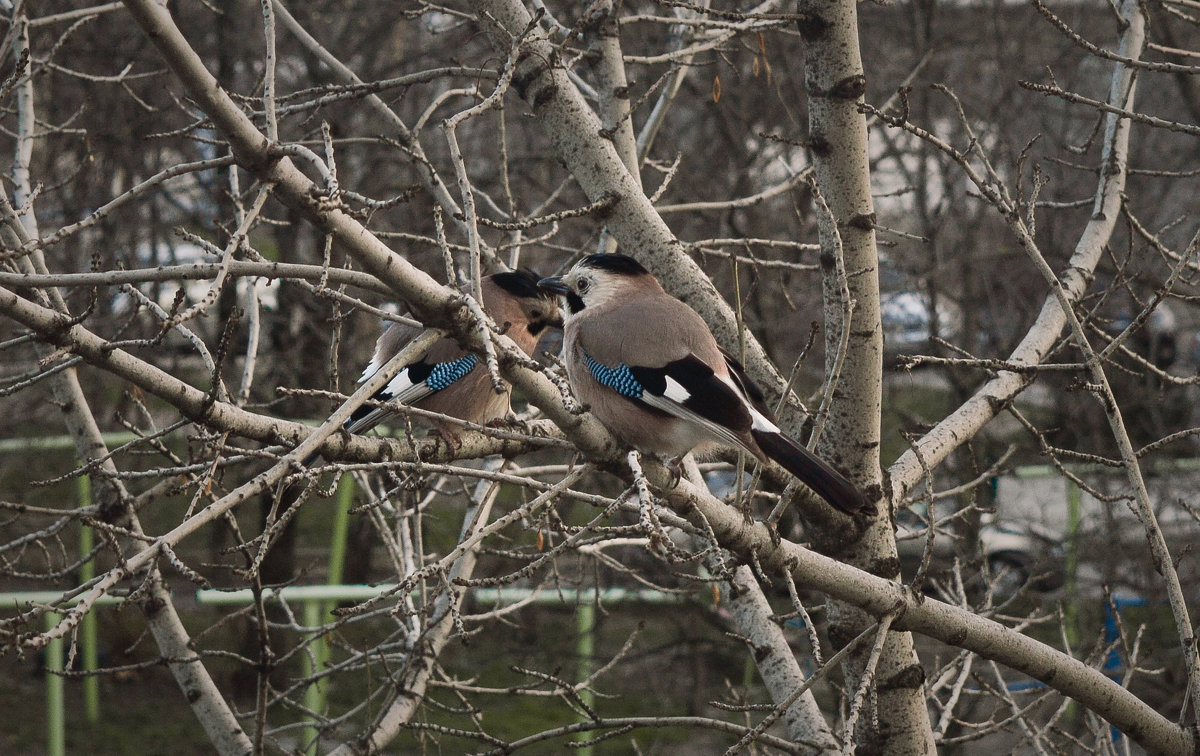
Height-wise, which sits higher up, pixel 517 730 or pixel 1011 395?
pixel 1011 395

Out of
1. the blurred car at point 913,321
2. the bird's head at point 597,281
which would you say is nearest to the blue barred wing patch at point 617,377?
the bird's head at point 597,281

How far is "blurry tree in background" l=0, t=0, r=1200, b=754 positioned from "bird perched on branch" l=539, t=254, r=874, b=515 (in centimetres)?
15

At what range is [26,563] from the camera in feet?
38.6

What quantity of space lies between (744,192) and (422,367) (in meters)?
4.38

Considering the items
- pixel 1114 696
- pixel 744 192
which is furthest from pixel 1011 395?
pixel 744 192

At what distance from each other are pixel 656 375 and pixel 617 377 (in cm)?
17

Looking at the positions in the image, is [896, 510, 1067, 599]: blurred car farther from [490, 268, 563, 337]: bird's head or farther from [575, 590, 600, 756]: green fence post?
[490, 268, 563, 337]: bird's head

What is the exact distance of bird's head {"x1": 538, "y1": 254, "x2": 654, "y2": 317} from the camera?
175 inches

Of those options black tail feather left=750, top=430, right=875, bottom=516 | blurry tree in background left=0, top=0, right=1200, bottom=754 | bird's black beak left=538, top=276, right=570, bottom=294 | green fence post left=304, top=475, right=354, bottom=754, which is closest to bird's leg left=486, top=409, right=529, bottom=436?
blurry tree in background left=0, top=0, right=1200, bottom=754

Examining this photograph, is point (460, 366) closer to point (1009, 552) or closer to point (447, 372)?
point (447, 372)

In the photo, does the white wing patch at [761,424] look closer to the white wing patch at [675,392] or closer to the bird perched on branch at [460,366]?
the white wing patch at [675,392]

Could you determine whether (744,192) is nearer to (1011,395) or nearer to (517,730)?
(517,730)

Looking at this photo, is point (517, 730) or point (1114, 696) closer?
point (1114, 696)

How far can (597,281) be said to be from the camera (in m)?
4.61
